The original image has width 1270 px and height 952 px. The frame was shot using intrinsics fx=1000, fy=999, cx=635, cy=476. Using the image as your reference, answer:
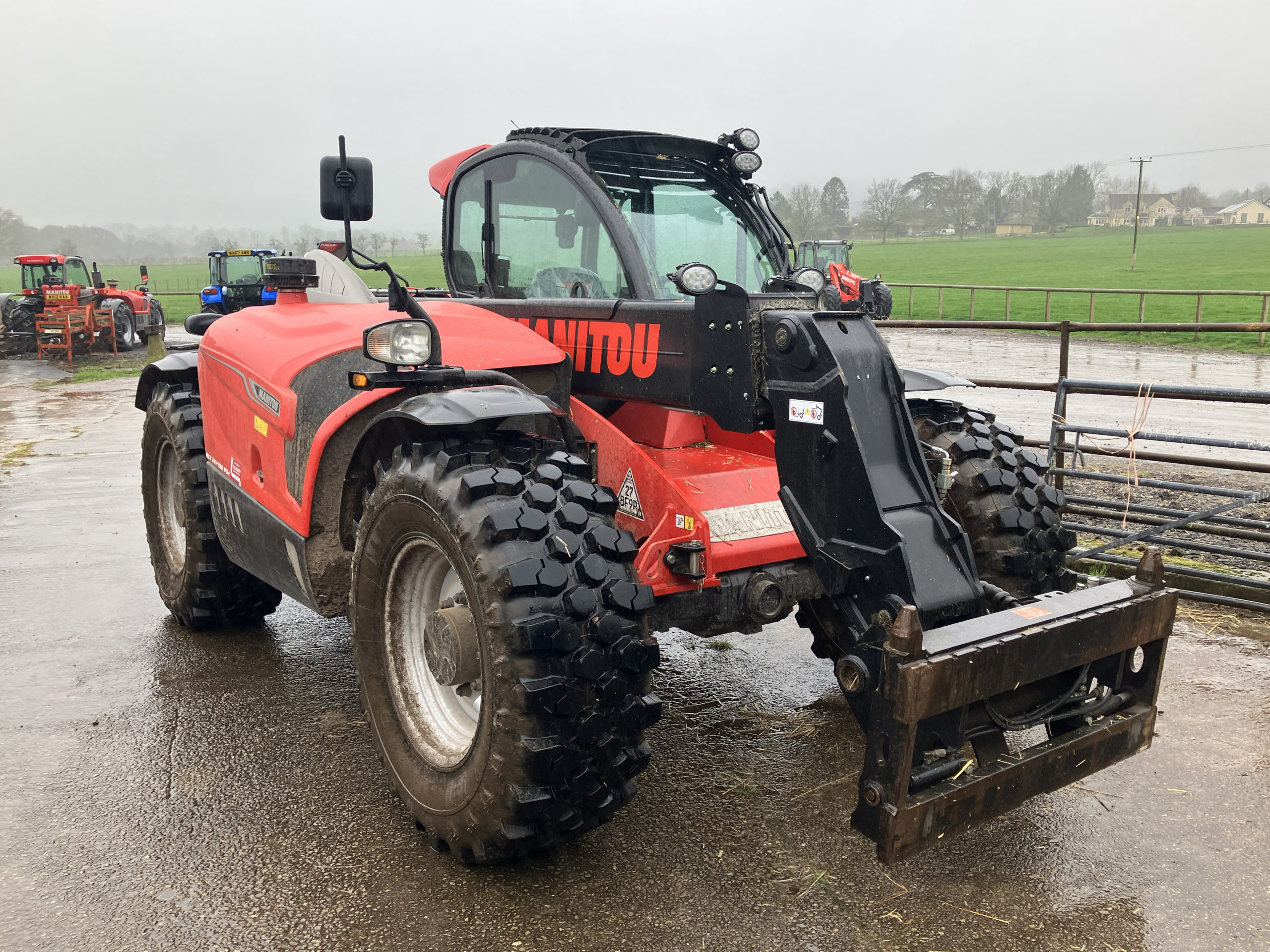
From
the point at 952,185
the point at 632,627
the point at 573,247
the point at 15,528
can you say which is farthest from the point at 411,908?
the point at 952,185

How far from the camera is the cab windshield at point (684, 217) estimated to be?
3.89 m

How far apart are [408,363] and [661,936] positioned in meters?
1.96

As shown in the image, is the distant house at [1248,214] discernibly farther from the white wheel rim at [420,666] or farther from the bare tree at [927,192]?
the white wheel rim at [420,666]

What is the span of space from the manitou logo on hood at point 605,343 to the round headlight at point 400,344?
27.0 inches

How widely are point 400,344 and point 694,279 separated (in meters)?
1.00

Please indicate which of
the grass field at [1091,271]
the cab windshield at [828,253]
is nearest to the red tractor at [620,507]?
the grass field at [1091,271]

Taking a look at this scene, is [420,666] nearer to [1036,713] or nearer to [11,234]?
[1036,713]

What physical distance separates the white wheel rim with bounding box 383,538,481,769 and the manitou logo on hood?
97cm

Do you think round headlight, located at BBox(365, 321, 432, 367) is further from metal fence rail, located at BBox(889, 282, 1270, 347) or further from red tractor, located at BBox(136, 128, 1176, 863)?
metal fence rail, located at BBox(889, 282, 1270, 347)

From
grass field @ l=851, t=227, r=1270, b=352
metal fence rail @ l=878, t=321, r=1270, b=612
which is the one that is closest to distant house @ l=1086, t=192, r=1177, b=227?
grass field @ l=851, t=227, r=1270, b=352

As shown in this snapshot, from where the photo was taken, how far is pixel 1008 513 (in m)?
4.11

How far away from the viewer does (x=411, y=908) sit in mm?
3029

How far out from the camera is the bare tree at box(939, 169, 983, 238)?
350 ft

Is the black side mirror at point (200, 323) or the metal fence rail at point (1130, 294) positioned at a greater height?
the metal fence rail at point (1130, 294)
